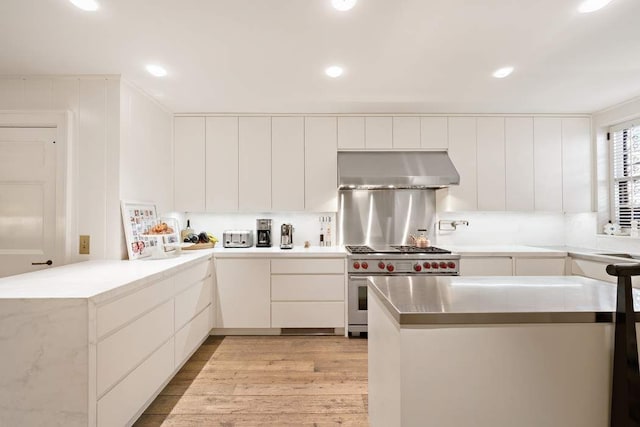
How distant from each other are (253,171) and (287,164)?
412 millimetres

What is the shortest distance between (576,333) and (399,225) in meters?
2.91

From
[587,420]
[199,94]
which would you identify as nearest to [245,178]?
[199,94]

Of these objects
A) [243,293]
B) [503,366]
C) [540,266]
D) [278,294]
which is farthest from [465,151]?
[503,366]

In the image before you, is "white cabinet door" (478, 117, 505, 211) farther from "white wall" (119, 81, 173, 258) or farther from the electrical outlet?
the electrical outlet

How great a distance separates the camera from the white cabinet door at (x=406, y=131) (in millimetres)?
3738

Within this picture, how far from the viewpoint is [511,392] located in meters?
1.07

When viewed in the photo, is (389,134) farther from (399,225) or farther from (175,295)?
(175,295)

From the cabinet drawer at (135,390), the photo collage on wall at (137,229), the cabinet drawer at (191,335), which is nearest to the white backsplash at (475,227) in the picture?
the photo collage on wall at (137,229)

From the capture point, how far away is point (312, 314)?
3.40 m

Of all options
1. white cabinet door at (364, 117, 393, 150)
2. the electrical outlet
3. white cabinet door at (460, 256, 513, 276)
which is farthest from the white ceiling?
white cabinet door at (460, 256, 513, 276)

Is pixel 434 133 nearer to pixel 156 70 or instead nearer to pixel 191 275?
pixel 156 70

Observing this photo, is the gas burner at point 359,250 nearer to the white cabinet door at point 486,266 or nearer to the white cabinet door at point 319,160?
the white cabinet door at point 319,160

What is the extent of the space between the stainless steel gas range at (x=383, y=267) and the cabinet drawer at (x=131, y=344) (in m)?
1.81

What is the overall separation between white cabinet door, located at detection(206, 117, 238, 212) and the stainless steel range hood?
4.13ft
